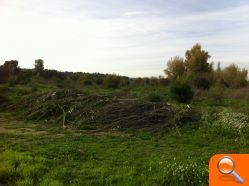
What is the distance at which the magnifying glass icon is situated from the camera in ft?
8.84

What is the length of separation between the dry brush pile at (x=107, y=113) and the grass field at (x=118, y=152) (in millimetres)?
605

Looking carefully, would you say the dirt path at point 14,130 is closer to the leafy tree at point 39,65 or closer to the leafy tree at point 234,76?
the leafy tree at point 234,76

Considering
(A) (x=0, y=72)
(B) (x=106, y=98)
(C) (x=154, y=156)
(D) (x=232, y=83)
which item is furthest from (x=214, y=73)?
(C) (x=154, y=156)

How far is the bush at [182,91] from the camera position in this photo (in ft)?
76.5

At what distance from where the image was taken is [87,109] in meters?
18.1

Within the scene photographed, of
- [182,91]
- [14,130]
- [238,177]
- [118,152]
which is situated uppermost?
[182,91]

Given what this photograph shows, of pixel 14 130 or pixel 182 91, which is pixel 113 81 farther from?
pixel 14 130

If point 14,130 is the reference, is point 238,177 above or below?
above

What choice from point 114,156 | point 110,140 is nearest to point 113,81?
point 110,140

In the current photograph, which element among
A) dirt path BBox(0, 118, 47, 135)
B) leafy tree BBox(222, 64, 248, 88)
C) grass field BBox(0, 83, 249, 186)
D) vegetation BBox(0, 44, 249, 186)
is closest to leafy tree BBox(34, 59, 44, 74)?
leafy tree BBox(222, 64, 248, 88)

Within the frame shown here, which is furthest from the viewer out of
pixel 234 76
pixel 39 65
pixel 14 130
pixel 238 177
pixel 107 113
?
pixel 39 65

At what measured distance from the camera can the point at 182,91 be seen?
23.4m

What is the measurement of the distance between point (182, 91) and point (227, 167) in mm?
20837

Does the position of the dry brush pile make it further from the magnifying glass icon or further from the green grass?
the magnifying glass icon
